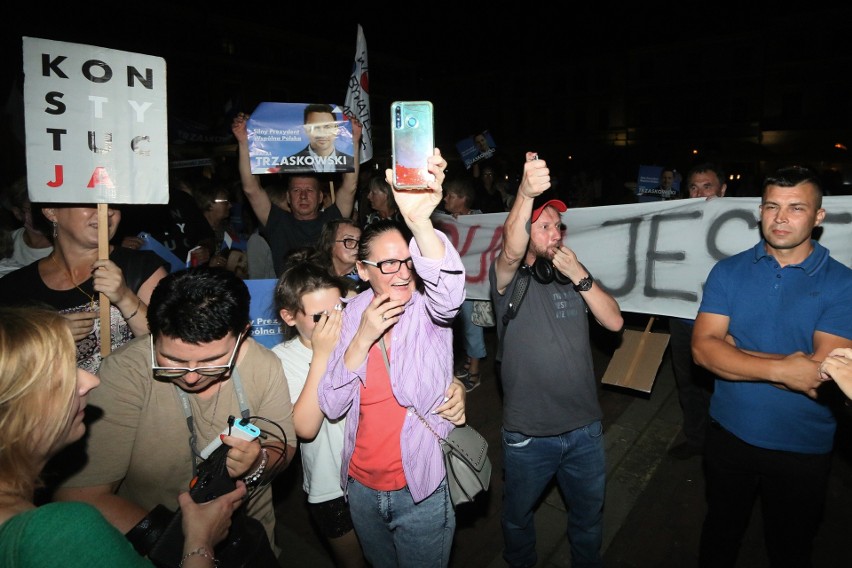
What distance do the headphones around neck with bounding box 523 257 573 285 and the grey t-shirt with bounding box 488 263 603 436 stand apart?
3 centimetres

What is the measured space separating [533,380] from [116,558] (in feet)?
6.92

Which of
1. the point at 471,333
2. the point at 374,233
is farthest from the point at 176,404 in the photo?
the point at 471,333

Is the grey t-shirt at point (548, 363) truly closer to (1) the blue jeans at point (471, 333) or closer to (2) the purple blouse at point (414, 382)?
(2) the purple blouse at point (414, 382)

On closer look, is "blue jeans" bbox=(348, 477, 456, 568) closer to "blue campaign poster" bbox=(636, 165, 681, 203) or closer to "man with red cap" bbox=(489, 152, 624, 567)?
"man with red cap" bbox=(489, 152, 624, 567)

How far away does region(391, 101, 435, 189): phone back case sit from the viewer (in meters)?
1.78

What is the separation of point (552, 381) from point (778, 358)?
3.53 ft

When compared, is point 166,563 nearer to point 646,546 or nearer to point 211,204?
point 646,546

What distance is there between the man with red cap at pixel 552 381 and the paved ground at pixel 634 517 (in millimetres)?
720

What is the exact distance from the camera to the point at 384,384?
2256 mm

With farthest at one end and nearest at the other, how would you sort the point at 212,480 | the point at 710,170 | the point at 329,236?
the point at 710,170 < the point at 329,236 < the point at 212,480

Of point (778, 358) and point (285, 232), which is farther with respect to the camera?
point (285, 232)

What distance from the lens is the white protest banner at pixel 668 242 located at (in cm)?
368

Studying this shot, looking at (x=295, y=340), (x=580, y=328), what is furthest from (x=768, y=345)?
(x=295, y=340)

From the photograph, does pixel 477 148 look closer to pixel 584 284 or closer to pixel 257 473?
pixel 584 284
